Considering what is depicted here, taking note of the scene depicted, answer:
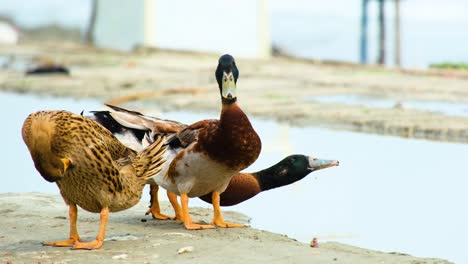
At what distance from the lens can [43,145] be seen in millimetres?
6469

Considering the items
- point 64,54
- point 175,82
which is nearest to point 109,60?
point 64,54

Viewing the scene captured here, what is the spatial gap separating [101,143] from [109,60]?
46.7 feet

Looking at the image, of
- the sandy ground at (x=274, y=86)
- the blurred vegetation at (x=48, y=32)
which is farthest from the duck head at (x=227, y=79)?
the blurred vegetation at (x=48, y=32)

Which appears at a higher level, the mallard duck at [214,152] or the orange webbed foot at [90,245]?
the mallard duck at [214,152]

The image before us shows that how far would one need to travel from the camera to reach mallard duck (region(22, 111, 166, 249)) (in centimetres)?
654

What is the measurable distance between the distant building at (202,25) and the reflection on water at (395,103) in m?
7.86

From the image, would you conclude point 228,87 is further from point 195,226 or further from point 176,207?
point 176,207

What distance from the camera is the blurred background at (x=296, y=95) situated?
28.7ft

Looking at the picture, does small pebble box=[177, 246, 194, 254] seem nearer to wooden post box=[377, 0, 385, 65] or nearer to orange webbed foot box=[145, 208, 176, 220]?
orange webbed foot box=[145, 208, 176, 220]

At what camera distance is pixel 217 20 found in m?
22.9

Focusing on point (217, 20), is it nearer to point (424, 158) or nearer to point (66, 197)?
point (424, 158)

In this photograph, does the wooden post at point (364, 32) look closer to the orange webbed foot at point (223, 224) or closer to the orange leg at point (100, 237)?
the orange webbed foot at point (223, 224)

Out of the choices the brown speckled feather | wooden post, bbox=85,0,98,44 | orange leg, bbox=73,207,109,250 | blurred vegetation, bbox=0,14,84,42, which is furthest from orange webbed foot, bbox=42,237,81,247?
blurred vegetation, bbox=0,14,84,42

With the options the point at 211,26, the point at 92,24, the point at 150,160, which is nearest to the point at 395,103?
the point at 150,160
